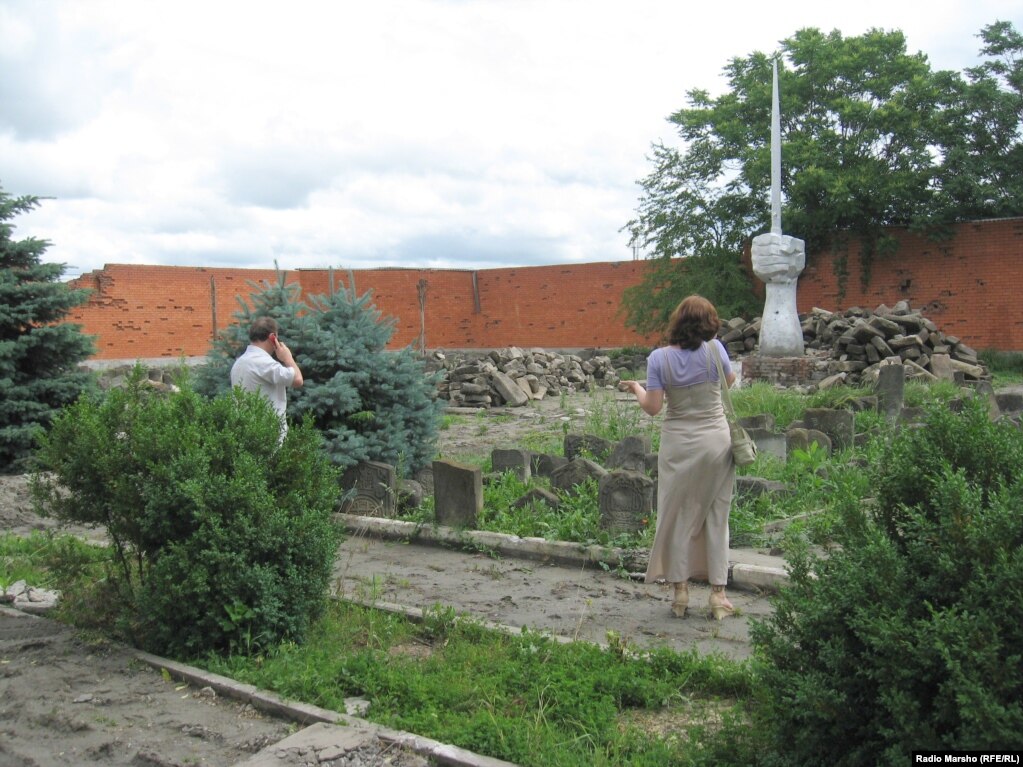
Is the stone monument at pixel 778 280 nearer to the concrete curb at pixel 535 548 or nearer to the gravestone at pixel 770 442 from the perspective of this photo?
the gravestone at pixel 770 442

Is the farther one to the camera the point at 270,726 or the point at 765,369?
the point at 765,369

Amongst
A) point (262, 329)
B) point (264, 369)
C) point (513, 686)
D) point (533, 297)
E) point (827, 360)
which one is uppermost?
point (533, 297)

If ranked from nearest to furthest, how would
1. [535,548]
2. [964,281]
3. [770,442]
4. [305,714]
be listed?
[305,714]
[535,548]
[770,442]
[964,281]

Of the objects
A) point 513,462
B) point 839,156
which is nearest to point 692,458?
point 513,462

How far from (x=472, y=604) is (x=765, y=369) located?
1372 cm

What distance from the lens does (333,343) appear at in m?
8.47

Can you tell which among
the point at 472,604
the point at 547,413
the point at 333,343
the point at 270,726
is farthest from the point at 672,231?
the point at 270,726

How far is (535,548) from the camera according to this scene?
6.56 meters

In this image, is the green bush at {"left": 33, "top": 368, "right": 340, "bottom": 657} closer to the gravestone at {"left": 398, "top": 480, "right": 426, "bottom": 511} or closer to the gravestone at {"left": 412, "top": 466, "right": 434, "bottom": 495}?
the gravestone at {"left": 398, "top": 480, "right": 426, "bottom": 511}

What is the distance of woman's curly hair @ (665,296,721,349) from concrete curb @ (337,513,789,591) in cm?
147

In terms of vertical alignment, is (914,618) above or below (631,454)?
above

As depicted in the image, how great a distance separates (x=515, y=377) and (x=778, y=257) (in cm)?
609

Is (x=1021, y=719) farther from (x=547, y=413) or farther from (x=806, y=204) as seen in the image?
(x=806, y=204)

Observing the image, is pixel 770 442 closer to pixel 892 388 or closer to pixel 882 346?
pixel 892 388
